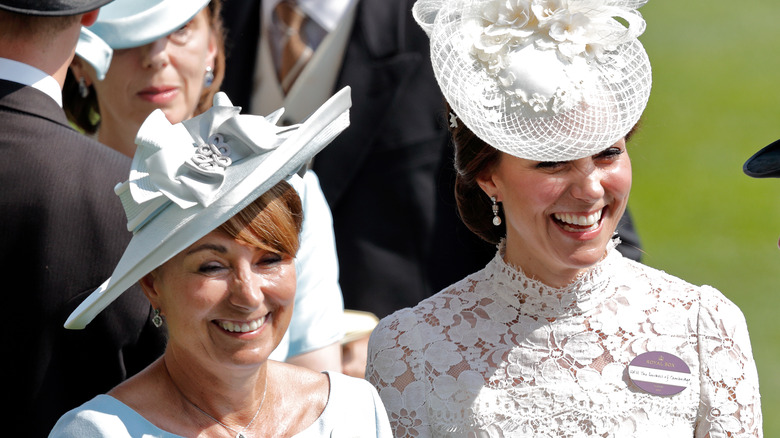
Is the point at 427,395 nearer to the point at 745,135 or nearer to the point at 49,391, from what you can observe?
the point at 49,391

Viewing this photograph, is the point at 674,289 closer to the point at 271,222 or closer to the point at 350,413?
the point at 350,413

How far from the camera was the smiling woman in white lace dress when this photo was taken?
11.1ft

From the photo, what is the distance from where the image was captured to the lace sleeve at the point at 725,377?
346 cm

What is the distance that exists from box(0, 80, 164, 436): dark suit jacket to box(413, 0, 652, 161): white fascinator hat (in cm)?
104

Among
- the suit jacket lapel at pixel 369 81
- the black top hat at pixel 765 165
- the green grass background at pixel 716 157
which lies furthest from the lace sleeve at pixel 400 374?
the green grass background at pixel 716 157

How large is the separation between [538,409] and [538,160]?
0.73m

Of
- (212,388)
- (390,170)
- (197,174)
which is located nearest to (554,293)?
(212,388)

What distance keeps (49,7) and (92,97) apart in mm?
1235

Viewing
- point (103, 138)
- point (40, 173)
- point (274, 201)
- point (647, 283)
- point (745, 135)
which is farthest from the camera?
point (745, 135)

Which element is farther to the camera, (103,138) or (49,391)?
(103,138)

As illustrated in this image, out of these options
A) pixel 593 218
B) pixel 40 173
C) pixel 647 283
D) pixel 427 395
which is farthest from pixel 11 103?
pixel 647 283

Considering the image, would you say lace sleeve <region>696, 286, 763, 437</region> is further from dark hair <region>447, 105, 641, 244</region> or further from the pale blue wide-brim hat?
the pale blue wide-brim hat

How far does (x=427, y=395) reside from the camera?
3586 millimetres

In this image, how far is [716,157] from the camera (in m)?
12.3
